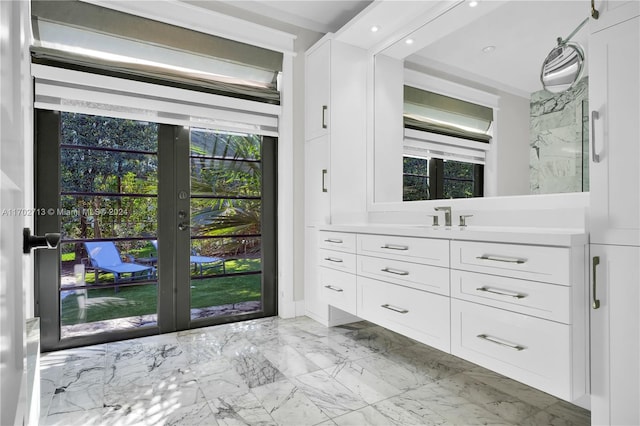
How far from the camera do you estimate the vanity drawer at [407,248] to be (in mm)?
1889

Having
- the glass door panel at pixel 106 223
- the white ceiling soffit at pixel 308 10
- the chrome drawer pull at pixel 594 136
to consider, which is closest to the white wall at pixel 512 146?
the chrome drawer pull at pixel 594 136

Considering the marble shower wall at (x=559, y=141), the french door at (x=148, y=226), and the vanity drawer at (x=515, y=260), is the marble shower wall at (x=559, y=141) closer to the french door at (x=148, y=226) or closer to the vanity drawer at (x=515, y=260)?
the vanity drawer at (x=515, y=260)

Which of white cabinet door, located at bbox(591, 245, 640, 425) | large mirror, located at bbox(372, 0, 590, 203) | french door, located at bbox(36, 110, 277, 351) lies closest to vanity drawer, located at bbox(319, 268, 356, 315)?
french door, located at bbox(36, 110, 277, 351)

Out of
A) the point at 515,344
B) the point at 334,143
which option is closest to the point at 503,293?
the point at 515,344

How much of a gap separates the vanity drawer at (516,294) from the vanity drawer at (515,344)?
0.03 m

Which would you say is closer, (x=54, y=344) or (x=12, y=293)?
(x=12, y=293)

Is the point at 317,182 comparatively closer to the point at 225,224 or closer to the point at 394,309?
the point at 225,224

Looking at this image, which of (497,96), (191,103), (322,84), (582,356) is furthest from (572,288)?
(191,103)

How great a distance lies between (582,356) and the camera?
1.41 metres

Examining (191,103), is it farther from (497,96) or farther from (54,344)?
(497,96)

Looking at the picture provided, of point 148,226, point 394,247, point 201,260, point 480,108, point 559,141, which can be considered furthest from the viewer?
point 201,260

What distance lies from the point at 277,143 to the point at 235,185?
1.77 ft

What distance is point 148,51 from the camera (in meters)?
2.68

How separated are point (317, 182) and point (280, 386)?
167 cm
